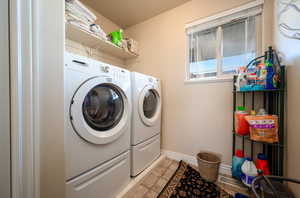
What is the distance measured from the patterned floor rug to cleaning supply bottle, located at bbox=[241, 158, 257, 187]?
0.21 metres

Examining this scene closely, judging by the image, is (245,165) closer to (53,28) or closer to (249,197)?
(249,197)

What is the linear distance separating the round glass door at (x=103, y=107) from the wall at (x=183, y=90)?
2.71ft

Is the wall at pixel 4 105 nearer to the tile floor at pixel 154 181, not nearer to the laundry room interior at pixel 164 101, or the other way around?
Result: the laundry room interior at pixel 164 101

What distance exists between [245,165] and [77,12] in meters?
2.18

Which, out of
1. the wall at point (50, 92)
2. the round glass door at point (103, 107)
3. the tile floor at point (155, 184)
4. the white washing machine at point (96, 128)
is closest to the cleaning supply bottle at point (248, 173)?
the tile floor at point (155, 184)

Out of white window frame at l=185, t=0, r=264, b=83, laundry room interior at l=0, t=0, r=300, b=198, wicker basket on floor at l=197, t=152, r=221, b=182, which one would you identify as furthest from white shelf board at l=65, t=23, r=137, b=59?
wicker basket on floor at l=197, t=152, r=221, b=182

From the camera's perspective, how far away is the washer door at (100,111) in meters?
0.72

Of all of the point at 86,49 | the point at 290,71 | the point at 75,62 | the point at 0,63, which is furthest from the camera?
the point at 86,49

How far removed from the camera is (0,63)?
42cm

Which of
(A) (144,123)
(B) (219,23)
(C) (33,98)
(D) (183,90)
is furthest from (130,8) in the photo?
(C) (33,98)

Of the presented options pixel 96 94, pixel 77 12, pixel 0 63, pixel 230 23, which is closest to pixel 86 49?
pixel 77 12

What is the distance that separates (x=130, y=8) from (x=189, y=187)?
2.31m

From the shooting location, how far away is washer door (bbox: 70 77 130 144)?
0.72 meters

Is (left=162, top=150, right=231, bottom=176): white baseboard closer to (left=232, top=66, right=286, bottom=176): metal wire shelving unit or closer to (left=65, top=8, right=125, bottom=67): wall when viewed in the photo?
(left=232, top=66, right=286, bottom=176): metal wire shelving unit
